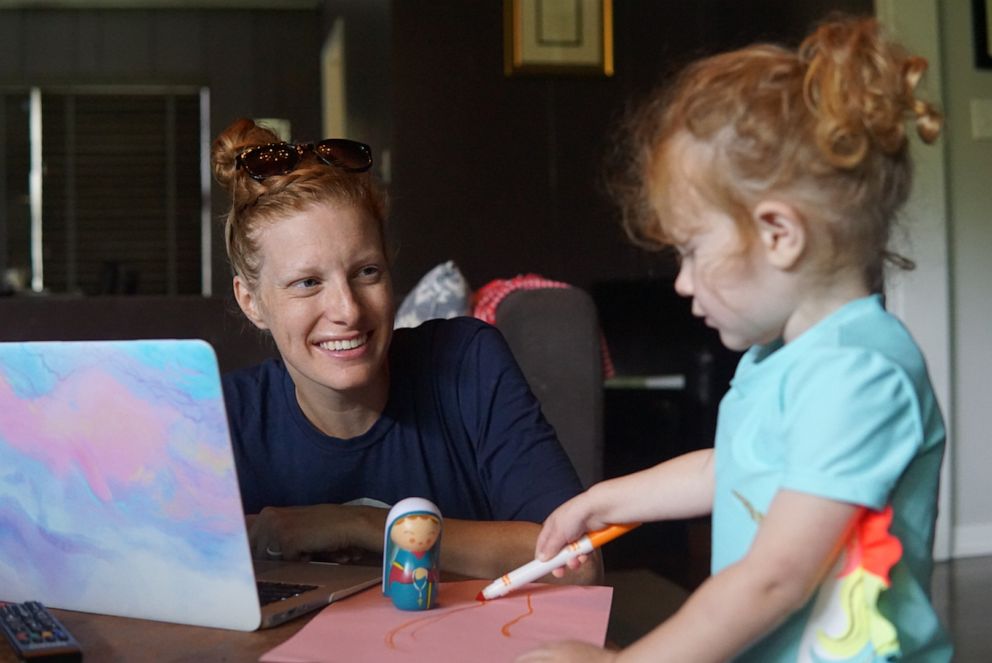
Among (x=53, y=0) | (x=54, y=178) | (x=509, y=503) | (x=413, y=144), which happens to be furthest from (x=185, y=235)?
(x=509, y=503)

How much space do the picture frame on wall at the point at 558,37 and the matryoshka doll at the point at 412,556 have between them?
3.28 m

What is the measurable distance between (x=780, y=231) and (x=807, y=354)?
8 cm

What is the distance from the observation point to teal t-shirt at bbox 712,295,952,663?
66 cm

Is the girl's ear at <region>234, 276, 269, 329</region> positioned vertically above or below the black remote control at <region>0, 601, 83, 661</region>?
above

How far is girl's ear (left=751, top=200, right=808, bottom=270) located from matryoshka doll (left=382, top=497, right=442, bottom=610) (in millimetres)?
342

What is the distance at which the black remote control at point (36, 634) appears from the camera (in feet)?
2.52

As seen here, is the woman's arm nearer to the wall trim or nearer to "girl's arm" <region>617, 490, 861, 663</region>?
"girl's arm" <region>617, 490, 861, 663</region>

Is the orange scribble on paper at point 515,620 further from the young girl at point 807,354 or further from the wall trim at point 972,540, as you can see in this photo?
the wall trim at point 972,540

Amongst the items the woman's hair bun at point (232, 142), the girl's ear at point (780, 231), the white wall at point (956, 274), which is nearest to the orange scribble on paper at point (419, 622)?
Result: the girl's ear at point (780, 231)

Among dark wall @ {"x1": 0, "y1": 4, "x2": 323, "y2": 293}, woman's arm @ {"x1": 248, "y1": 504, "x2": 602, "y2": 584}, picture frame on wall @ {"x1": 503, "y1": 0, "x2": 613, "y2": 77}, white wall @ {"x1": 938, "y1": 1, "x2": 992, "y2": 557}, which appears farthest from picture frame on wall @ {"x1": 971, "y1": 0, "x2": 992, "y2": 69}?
dark wall @ {"x1": 0, "y1": 4, "x2": 323, "y2": 293}

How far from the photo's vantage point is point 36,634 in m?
0.80

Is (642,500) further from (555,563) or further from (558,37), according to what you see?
(558,37)

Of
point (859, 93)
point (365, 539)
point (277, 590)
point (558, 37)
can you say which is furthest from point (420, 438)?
point (558, 37)

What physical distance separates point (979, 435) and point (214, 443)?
12.1 feet
